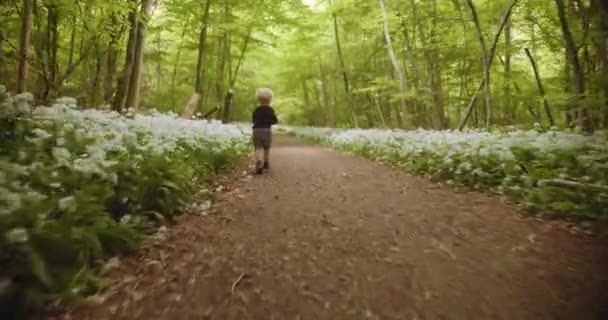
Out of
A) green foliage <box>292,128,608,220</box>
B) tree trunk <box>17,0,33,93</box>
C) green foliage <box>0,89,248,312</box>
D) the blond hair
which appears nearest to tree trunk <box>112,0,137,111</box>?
tree trunk <box>17,0,33,93</box>

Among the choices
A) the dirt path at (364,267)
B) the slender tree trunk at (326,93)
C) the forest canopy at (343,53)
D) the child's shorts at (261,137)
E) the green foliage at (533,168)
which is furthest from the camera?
the slender tree trunk at (326,93)

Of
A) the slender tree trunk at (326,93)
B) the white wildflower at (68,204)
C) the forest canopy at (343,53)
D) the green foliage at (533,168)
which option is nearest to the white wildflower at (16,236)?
the white wildflower at (68,204)

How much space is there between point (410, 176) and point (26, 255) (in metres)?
7.30

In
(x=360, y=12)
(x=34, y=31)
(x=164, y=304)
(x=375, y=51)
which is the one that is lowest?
(x=164, y=304)

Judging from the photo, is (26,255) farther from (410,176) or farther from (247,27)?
(247,27)

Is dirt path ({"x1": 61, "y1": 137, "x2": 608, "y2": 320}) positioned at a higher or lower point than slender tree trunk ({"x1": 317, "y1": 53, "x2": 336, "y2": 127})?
lower

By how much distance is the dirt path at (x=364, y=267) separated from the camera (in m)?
2.52

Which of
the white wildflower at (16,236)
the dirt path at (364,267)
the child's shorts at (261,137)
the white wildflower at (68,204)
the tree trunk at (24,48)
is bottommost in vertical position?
the dirt path at (364,267)

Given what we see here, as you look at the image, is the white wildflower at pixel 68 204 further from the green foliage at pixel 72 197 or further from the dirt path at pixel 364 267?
the dirt path at pixel 364 267

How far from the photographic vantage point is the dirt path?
8.27 ft

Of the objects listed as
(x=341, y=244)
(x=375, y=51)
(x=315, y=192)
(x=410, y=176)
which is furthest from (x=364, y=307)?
(x=375, y=51)

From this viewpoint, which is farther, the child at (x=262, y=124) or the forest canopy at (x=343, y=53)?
the forest canopy at (x=343, y=53)

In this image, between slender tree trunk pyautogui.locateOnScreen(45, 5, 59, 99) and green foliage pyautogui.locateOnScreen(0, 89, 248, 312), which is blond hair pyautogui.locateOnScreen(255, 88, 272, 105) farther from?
slender tree trunk pyautogui.locateOnScreen(45, 5, 59, 99)

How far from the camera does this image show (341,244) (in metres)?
3.80
